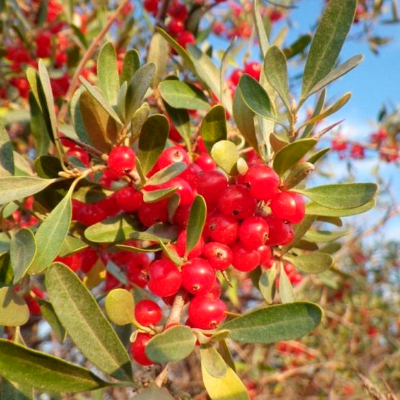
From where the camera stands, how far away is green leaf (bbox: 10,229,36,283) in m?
0.90

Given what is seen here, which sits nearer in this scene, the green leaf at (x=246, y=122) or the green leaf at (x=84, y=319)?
the green leaf at (x=84, y=319)

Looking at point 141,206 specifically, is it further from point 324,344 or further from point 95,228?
point 324,344

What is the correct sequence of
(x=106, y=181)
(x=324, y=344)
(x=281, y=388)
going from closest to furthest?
(x=106, y=181) < (x=281, y=388) < (x=324, y=344)

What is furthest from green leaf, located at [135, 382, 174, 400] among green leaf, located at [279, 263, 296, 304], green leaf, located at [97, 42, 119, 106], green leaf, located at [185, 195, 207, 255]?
green leaf, located at [97, 42, 119, 106]

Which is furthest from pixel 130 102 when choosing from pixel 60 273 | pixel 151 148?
pixel 60 273

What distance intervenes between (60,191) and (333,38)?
0.75 metres

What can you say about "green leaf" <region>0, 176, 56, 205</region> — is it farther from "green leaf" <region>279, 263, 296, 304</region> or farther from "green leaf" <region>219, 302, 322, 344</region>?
"green leaf" <region>279, 263, 296, 304</region>

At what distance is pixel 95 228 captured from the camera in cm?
108

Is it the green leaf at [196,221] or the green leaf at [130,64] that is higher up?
the green leaf at [130,64]

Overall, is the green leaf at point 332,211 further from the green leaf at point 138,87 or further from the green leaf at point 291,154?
the green leaf at point 138,87

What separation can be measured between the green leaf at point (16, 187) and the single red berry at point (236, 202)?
419 millimetres

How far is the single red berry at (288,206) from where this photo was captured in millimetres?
1019

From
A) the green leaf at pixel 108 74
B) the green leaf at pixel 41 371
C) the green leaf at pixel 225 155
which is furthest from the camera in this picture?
the green leaf at pixel 108 74

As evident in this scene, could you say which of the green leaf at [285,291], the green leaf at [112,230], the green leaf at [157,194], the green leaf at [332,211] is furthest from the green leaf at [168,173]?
the green leaf at [285,291]
